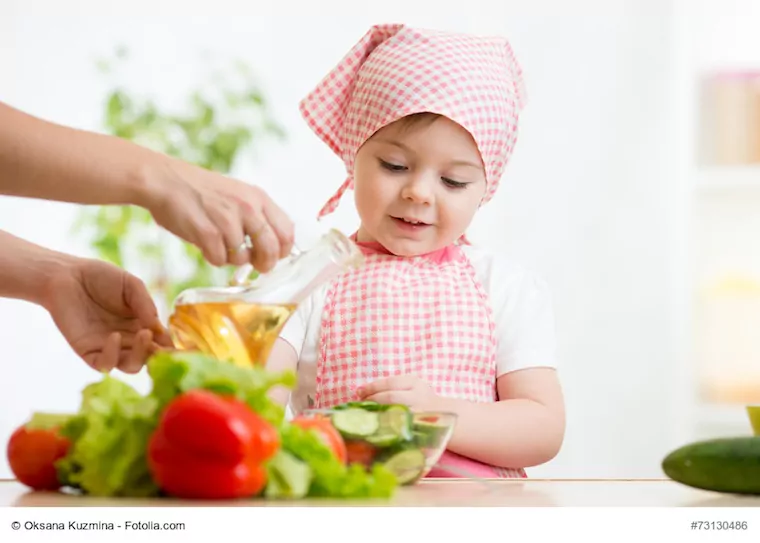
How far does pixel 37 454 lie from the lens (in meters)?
0.81

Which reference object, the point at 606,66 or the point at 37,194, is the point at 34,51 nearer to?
the point at 606,66

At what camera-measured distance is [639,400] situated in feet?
9.86

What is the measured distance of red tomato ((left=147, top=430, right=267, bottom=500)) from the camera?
67 centimetres

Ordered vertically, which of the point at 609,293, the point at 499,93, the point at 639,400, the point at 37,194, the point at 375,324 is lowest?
the point at 639,400

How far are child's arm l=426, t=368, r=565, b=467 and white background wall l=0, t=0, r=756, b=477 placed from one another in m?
1.59

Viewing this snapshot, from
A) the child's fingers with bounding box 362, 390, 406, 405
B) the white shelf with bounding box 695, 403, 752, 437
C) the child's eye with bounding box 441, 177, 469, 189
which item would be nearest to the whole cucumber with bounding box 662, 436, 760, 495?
the child's fingers with bounding box 362, 390, 406, 405

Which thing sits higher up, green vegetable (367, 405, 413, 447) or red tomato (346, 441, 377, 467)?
green vegetable (367, 405, 413, 447)

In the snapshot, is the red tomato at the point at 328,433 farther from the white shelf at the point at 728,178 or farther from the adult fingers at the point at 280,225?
the white shelf at the point at 728,178

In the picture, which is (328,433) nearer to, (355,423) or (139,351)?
(355,423)

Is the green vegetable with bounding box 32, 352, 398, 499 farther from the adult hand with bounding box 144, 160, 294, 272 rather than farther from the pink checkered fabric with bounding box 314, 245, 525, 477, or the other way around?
the pink checkered fabric with bounding box 314, 245, 525, 477

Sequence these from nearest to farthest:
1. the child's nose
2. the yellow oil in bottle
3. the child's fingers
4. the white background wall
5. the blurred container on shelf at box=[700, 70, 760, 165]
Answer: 1. the yellow oil in bottle
2. the child's fingers
3. the child's nose
4. the blurred container on shelf at box=[700, 70, 760, 165]
5. the white background wall

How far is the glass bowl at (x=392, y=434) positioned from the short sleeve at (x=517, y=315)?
1.87 ft

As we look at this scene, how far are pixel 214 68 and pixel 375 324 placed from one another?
1.86m

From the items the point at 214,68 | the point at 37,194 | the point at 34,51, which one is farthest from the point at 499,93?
the point at 34,51
